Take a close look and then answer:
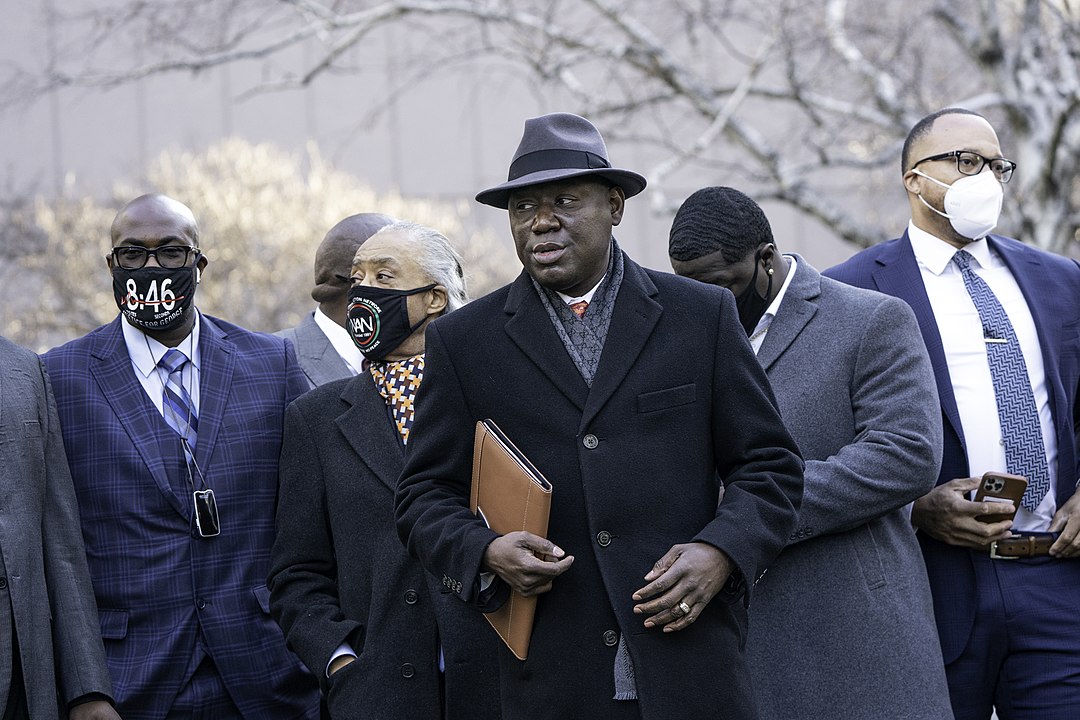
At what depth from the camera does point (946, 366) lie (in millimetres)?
4984

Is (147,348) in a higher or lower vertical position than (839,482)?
higher

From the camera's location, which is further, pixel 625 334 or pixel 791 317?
pixel 791 317

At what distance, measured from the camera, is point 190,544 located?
4758mm

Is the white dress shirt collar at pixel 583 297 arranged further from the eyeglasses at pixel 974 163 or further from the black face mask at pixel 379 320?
the eyeglasses at pixel 974 163

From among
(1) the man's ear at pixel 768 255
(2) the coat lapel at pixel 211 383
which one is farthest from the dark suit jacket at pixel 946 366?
(2) the coat lapel at pixel 211 383

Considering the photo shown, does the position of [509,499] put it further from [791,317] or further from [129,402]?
[129,402]

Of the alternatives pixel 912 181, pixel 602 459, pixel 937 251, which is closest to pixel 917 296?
pixel 937 251

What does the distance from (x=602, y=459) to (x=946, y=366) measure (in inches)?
75.8

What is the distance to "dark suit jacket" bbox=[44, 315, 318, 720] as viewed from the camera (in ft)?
15.4

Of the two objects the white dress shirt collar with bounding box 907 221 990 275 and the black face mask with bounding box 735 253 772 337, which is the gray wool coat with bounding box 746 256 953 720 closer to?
the black face mask with bounding box 735 253 772 337

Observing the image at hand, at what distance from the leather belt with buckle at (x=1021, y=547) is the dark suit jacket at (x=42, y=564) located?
288 cm

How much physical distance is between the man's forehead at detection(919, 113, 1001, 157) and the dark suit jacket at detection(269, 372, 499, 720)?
224cm

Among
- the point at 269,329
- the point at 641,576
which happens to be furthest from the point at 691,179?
the point at 641,576

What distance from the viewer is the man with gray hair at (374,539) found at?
14.2 feet
